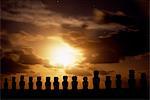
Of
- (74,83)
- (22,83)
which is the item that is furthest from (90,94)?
(22,83)

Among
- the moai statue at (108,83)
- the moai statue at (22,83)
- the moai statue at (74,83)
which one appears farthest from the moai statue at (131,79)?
the moai statue at (22,83)

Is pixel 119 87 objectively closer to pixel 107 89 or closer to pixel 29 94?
pixel 107 89

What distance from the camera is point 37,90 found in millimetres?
15836

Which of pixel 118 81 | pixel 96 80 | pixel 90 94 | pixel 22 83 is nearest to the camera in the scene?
pixel 90 94

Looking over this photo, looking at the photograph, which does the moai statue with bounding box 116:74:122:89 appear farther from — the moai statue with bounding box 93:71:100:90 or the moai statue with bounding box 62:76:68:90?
the moai statue with bounding box 62:76:68:90

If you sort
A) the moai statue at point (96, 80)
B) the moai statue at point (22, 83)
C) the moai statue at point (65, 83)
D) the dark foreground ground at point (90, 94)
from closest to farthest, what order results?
the dark foreground ground at point (90, 94) → the moai statue at point (96, 80) → the moai statue at point (65, 83) → the moai statue at point (22, 83)

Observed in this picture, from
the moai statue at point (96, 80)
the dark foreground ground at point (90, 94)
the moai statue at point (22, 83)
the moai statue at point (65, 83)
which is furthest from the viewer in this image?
the moai statue at point (22, 83)

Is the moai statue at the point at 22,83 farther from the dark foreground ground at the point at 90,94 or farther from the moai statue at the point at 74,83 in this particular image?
the moai statue at the point at 74,83

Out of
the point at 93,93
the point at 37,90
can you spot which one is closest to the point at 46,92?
the point at 37,90

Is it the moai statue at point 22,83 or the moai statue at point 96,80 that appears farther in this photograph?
the moai statue at point 22,83

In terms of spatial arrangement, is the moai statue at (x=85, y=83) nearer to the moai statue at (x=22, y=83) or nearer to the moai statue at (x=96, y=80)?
the moai statue at (x=96, y=80)

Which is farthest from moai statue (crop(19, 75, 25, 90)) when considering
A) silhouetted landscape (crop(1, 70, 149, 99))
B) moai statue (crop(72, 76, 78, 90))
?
moai statue (crop(72, 76, 78, 90))

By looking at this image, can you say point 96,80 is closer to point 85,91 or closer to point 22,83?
point 85,91

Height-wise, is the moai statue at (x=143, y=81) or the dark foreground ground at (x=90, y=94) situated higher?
the moai statue at (x=143, y=81)
